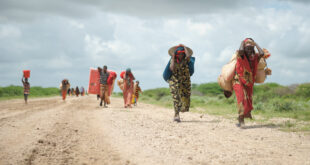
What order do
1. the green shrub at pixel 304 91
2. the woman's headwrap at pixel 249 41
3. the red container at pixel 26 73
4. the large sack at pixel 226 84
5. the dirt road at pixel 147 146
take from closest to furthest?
the dirt road at pixel 147 146 → the woman's headwrap at pixel 249 41 → the large sack at pixel 226 84 → the red container at pixel 26 73 → the green shrub at pixel 304 91

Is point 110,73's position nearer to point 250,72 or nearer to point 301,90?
point 250,72

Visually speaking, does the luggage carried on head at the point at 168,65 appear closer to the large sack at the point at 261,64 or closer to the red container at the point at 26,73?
the large sack at the point at 261,64

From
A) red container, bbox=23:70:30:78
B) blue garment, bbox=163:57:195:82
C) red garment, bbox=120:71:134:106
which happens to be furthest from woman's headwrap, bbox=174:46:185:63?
red container, bbox=23:70:30:78

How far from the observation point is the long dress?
31.0ft

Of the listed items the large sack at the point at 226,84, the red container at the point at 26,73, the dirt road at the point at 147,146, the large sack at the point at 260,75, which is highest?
the red container at the point at 26,73

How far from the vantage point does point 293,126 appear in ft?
27.9

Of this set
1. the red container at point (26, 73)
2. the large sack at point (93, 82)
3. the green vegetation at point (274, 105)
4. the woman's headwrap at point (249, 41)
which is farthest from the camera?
the red container at point (26, 73)

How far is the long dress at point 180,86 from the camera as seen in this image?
946cm

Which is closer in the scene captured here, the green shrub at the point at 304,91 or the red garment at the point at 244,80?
the red garment at the point at 244,80

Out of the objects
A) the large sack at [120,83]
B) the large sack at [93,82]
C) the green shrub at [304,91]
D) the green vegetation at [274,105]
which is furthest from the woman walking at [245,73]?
the green shrub at [304,91]

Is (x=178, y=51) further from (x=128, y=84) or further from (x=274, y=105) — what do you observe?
(x=128, y=84)

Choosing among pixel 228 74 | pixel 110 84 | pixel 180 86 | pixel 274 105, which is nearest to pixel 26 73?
pixel 110 84

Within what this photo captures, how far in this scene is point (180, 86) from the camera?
9656 mm

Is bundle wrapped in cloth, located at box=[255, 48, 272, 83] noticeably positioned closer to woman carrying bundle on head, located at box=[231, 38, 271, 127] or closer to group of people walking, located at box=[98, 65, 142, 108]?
woman carrying bundle on head, located at box=[231, 38, 271, 127]
